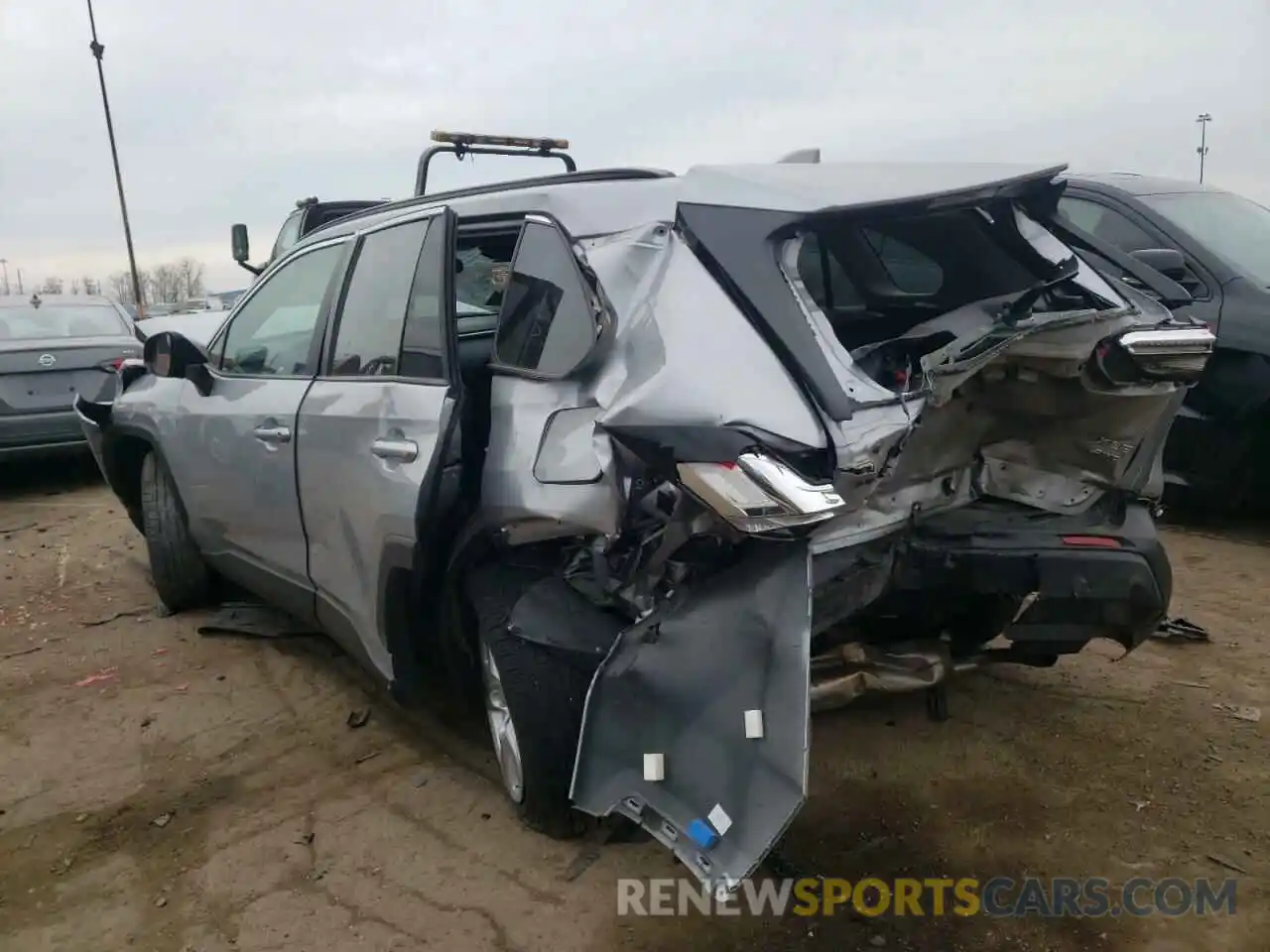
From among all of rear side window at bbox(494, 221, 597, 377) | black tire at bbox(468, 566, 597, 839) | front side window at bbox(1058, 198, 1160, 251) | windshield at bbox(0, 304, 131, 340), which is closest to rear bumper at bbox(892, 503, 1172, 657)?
black tire at bbox(468, 566, 597, 839)

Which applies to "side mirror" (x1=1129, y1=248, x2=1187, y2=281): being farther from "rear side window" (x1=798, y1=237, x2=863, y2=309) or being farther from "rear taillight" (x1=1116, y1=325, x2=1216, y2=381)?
"rear taillight" (x1=1116, y1=325, x2=1216, y2=381)

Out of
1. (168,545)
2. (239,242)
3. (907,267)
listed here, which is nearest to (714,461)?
(907,267)

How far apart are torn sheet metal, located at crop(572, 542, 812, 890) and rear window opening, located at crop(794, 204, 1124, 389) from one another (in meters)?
0.78

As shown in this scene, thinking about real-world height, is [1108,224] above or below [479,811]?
above

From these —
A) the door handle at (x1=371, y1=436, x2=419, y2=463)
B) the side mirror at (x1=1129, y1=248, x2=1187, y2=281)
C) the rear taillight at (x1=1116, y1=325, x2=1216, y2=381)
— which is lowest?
the door handle at (x1=371, y1=436, x2=419, y2=463)

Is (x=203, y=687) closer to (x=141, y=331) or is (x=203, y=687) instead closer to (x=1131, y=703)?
(x=1131, y=703)

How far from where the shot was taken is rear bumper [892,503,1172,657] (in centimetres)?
270

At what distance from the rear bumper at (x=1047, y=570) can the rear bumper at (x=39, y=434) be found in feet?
22.4

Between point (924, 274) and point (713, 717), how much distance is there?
1.74m

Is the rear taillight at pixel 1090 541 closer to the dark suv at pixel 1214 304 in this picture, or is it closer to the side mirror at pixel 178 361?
the dark suv at pixel 1214 304

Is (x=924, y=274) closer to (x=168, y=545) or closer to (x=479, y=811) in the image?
(x=479, y=811)

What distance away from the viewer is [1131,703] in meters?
3.67

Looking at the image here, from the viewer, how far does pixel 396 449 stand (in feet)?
9.68

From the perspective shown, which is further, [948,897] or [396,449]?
[396,449]
